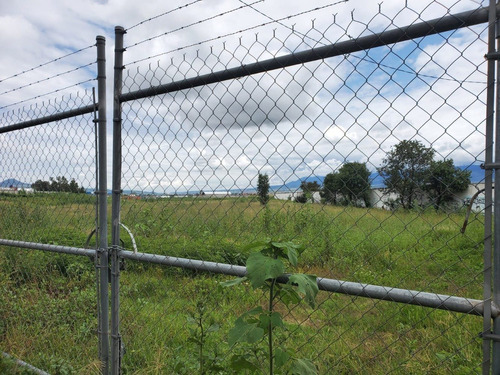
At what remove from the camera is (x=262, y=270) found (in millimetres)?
1482

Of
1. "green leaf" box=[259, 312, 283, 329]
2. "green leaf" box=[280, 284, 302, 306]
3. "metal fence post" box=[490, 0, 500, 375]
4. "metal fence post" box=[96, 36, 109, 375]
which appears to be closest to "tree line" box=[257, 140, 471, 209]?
"metal fence post" box=[490, 0, 500, 375]

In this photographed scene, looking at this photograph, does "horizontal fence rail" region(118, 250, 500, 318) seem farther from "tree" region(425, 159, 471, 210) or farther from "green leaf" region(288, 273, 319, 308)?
"tree" region(425, 159, 471, 210)

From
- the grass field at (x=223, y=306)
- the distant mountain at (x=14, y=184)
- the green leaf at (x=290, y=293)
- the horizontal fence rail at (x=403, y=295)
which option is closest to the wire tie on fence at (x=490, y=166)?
the grass field at (x=223, y=306)

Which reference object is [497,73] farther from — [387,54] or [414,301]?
[414,301]

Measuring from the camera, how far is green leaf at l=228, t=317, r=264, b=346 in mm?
1471

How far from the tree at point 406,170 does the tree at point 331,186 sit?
0.21 metres

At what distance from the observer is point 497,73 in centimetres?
128

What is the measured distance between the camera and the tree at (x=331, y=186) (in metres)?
1.58

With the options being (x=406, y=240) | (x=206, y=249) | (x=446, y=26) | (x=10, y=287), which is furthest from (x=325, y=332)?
(x=10, y=287)

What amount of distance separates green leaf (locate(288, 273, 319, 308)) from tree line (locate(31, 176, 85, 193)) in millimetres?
2066

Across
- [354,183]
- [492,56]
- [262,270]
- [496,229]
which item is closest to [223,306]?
[262,270]

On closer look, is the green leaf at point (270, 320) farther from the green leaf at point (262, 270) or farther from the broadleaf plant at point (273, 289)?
the green leaf at point (262, 270)

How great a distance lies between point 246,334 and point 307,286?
315 millimetres

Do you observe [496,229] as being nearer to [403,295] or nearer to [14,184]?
[403,295]
